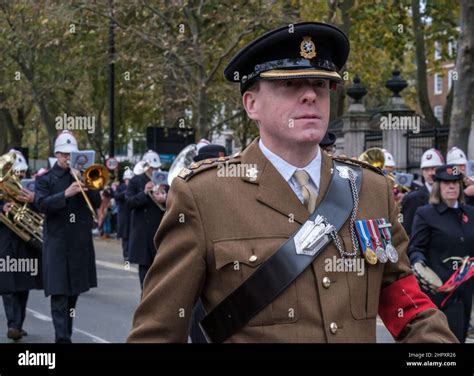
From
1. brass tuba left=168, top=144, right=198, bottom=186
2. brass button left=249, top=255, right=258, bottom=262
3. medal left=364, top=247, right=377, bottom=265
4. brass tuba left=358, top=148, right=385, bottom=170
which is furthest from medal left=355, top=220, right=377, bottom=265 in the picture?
brass tuba left=358, top=148, right=385, bottom=170

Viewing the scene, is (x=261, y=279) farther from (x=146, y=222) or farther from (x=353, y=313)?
(x=146, y=222)

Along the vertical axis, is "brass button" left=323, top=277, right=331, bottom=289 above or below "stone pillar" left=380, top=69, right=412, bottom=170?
below

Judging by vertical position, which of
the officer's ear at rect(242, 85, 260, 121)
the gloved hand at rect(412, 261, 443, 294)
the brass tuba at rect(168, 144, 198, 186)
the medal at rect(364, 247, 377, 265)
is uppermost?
the officer's ear at rect(242, 85, 260, 121)

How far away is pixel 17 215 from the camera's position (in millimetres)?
12086

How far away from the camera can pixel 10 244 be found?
12.0 metres

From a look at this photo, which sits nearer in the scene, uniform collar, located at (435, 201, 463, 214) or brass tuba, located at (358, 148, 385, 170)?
uniform collar, located at (435, 201, 463, 214)

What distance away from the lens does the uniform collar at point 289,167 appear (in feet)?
11.0

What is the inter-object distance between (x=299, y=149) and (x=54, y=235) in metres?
7.72

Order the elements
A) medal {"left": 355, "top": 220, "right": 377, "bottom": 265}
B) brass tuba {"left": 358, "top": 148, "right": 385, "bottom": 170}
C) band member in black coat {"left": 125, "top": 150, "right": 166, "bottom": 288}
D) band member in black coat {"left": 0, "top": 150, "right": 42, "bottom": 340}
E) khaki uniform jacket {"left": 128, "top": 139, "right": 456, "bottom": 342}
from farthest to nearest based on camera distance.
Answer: brass tuba {"left": 358, "top": 148, "right": 385, "bottom": 170} < band member in black coat {"left": 125, "top": 150, "right": 166, "bottom": 288} < band member in black coat {"left": 0, "top": 150, "right": 42, "bottom": 340} < medal {"left": 355, "top": 220, "right": 377, "bottom": 265} < khaki uniform jacket {"left": 128, "top": 139, "right": 456, "bottom": 342}

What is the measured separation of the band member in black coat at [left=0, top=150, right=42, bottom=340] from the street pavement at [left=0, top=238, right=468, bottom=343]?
234 mm

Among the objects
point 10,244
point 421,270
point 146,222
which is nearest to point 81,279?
point 10,244

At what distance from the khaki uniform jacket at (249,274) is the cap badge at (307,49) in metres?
0.36

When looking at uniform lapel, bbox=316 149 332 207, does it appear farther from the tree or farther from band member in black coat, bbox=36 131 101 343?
the tree

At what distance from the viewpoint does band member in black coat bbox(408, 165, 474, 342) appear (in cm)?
877
